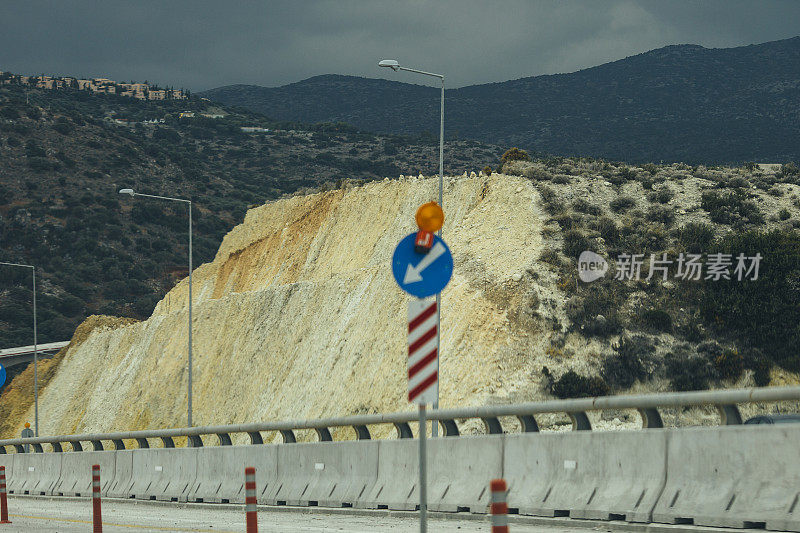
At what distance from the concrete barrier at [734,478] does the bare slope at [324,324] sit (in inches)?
857

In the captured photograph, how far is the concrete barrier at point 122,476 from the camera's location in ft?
78.2

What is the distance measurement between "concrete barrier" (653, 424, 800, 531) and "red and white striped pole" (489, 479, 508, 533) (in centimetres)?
509

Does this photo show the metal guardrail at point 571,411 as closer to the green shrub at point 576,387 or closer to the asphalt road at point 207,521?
the asphalt road at point 207,521

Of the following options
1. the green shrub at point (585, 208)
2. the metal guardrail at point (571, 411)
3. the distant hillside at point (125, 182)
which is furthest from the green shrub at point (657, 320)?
the distant hillside at point (125, 182)

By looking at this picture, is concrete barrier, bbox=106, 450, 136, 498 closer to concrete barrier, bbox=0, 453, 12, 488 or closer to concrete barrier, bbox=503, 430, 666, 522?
concrete barrier, bbox=0, 453, 12, 488

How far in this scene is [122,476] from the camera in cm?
2419

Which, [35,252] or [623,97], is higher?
[623,97]

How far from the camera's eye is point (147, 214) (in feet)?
394

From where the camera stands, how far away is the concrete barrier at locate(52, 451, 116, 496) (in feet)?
81.4

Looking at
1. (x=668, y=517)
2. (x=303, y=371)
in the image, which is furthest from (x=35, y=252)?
(x=668, y=517)

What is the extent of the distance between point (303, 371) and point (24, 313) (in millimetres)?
62008

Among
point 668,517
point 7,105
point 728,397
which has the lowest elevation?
point 668,517

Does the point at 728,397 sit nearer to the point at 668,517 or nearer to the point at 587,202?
the point at 668,517

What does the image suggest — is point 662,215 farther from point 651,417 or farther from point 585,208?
point 651,417
